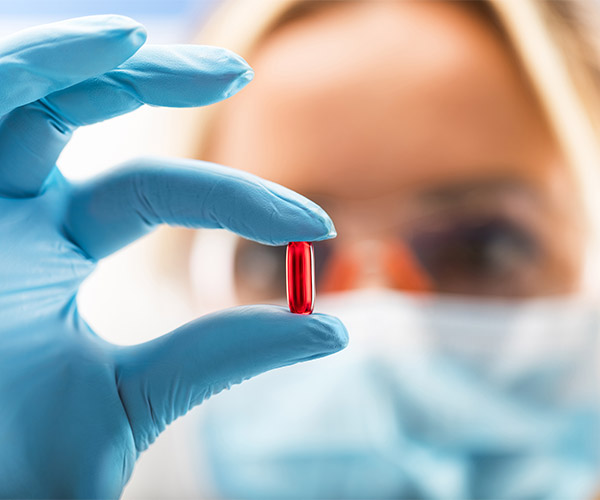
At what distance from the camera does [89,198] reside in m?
0.67

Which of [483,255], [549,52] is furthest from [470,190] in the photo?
[549,52]

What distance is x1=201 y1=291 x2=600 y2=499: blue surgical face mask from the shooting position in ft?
4.22

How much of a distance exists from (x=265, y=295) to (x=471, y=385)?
64 centimetres

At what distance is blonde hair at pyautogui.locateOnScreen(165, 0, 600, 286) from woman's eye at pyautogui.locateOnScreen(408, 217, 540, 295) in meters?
0.19

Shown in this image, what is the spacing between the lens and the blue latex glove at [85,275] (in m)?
0.58

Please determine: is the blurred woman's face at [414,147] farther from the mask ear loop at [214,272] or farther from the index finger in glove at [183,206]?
the index finger in glove at [183,206]

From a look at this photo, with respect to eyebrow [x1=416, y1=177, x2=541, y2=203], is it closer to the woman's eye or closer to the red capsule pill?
the woman's eye

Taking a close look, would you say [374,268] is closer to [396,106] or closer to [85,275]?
[396,106]

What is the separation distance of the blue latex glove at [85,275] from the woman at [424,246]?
28.8 inches

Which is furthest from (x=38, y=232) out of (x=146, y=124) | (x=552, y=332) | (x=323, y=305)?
(x=146, y=124)

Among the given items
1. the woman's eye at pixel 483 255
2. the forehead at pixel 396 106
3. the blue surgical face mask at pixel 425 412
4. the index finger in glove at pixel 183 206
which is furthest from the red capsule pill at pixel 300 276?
the woman's eye at pixel 483 255

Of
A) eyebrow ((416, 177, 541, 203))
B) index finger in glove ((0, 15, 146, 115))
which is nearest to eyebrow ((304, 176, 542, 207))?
eyebrow ((416, 177, 541, 203))

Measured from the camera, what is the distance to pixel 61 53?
0.51m

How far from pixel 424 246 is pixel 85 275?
1.10 m
